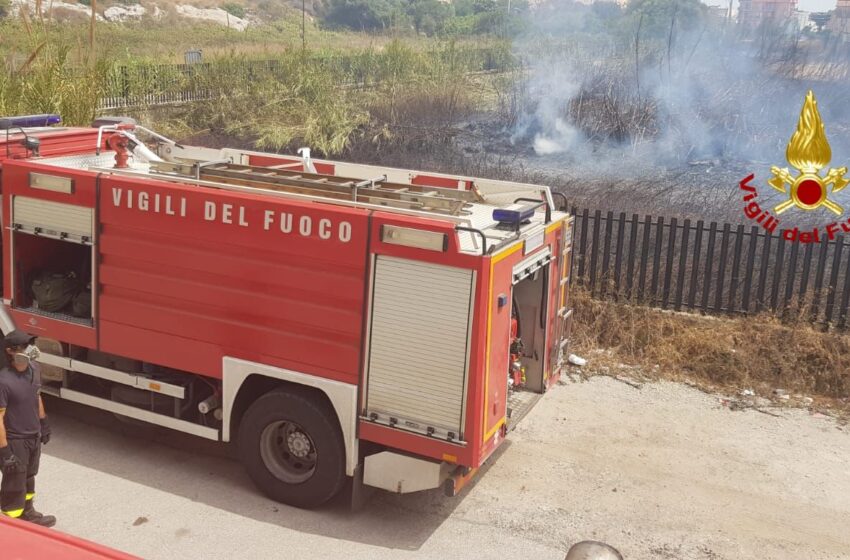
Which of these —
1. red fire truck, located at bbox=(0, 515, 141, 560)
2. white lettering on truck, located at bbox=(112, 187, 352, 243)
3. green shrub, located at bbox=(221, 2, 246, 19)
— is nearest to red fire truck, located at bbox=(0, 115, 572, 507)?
white lettering on truck, located at bbox=(112, 187, 352, 243)

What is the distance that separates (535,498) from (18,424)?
12.3 feet

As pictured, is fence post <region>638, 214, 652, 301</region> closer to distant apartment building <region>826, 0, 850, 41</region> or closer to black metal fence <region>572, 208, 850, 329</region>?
black metal fence <region>572, 208, 850, 329</region>

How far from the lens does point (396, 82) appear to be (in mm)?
22156

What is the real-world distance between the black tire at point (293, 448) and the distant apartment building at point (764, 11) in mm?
19073

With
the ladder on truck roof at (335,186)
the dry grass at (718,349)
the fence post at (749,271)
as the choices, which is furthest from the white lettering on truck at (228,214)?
the fence post at (749,271)

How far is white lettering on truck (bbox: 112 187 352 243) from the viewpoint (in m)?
5.92

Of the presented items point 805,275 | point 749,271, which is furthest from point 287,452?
point 805,275

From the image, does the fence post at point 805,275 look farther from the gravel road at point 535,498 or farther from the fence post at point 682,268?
the gravel road at point 535,498

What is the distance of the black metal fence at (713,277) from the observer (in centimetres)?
987

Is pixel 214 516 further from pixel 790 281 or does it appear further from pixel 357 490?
pixel 790 281

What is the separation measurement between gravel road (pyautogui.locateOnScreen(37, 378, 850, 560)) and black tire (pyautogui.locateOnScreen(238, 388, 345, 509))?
177mm

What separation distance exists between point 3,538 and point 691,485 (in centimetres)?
537

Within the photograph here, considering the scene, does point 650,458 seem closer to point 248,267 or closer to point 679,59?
point 248,267

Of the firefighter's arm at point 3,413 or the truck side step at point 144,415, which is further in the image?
the truck side step at point 144,415
